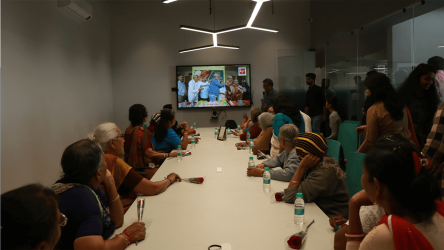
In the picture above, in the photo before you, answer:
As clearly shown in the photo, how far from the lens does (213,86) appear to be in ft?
27.9

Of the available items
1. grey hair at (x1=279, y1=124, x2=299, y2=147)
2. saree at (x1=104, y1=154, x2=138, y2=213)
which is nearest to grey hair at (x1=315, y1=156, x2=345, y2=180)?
grey hair at (x1=279, y1=124, x2=299, y2=147)

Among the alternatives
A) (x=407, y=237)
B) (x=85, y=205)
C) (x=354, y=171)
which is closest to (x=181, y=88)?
(x=354, y=171)

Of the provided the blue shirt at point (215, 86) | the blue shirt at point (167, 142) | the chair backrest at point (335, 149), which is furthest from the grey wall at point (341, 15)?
the blue shirt at point (167, 142)

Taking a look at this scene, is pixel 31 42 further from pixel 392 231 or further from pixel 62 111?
pixel 392 231

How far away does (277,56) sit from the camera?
Result: 861cm

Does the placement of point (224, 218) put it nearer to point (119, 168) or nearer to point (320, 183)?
point (320, 183)

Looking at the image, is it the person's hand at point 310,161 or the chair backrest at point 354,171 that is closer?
the person's hand at point 310,161

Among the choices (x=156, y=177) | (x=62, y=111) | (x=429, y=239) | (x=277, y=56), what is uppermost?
(x=277, y=56)

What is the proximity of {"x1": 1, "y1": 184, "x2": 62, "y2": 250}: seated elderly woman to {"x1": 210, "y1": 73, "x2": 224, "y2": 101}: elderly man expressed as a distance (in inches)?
301

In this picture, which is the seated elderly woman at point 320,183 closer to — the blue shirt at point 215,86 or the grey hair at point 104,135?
the grey hair at point 104,135

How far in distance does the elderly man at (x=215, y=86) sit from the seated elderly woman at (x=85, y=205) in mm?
6931

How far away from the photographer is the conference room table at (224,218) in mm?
1497

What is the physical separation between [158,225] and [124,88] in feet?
24.2

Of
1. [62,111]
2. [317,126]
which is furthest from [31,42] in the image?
[317,126]
